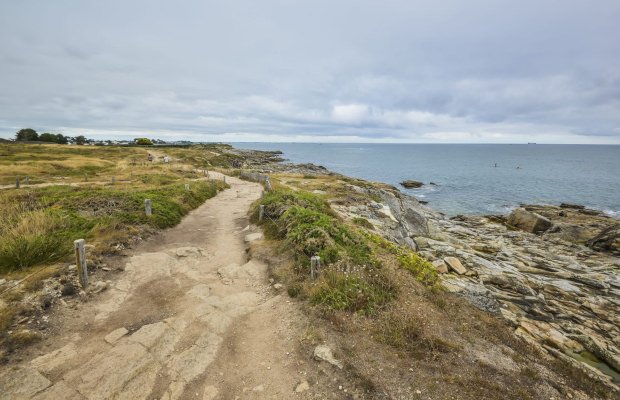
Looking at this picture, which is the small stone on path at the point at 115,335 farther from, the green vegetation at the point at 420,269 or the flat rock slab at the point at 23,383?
the green vegetation at the point at 420,269

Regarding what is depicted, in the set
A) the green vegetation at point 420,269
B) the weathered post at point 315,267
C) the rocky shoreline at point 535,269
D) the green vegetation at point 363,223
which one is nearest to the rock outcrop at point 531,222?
the rocky shoreline at point 535,269

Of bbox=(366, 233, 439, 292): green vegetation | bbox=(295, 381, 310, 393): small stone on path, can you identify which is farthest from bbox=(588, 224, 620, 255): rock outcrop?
bbox=(295, 381, 310, 393): small stone on path

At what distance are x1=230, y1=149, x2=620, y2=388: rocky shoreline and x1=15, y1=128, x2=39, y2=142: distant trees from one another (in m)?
123

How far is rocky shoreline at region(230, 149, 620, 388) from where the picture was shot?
370 inches

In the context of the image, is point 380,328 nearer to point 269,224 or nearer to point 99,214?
point 269,224

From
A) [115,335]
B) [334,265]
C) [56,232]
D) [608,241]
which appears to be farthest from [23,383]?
[608,241]

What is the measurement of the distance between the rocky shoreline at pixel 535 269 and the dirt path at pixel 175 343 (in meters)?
6.99

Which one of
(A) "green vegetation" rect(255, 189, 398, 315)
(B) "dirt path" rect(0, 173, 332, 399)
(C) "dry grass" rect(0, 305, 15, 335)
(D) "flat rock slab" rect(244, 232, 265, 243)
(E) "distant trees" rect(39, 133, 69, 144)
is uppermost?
(E) "distant trees" rect(39, 133, 69, 144)

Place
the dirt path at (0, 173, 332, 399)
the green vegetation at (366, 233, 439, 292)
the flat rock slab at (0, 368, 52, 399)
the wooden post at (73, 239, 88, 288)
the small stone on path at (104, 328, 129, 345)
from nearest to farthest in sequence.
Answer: the flat rock slab at (0, 368, 52, 399)
the dirt path at (0, 173, 332, 399)
the small stone on path at (104, 328, 129, 345)
the wooden post at (73, 239, 88, 288)
the green vegetation at (366, 233, 439, 292)

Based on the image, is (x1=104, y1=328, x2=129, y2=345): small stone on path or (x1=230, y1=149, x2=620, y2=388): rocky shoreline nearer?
(x1=104, y1=328, x2=129, y2=345): small stone on path

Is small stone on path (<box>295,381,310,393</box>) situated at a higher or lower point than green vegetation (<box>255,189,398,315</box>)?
lower

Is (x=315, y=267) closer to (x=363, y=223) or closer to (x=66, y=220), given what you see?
(x=363, y=223)

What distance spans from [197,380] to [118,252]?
7.51 m

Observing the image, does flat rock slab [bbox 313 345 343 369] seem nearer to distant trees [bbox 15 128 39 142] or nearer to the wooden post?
the wooden post
